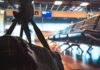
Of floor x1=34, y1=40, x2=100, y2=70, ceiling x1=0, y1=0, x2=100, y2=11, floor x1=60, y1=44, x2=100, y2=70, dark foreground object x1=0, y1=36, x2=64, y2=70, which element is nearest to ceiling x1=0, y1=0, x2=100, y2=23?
ceiling x1=0, y1=0, x2=100, y2=11

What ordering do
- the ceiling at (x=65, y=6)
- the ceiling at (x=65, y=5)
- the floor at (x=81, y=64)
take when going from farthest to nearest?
1. the ceiling at (x=65, y=6)
2. the ceiling at (x=65, y=5)
3. the floor at (x=81, y=64)

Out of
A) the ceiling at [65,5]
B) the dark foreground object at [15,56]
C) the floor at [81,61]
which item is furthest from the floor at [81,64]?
the ceiling at [65,5]

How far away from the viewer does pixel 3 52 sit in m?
0.28

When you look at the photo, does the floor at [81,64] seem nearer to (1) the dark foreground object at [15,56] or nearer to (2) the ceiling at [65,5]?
(1) the dark foreground object at [15,56]

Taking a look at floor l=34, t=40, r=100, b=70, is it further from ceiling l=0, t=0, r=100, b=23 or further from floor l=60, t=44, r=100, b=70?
ceiling l=0, t=0, r=100, b=23

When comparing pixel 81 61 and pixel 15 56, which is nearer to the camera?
pixel 15 56

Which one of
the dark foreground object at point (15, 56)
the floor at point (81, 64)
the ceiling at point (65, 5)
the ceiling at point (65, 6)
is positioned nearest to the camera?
the dark foreground object at point (15, 56)

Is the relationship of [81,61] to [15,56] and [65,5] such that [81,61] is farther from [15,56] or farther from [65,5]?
[65,5]

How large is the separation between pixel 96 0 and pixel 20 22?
1070 centimetres

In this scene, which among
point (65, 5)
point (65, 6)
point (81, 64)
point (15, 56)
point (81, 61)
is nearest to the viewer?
point (15, 56)

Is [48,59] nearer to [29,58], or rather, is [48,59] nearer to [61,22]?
[29,58]

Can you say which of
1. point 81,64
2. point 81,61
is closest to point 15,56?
point 81,64

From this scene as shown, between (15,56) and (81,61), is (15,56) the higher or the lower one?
the higher one

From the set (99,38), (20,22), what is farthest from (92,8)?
(20,22)
